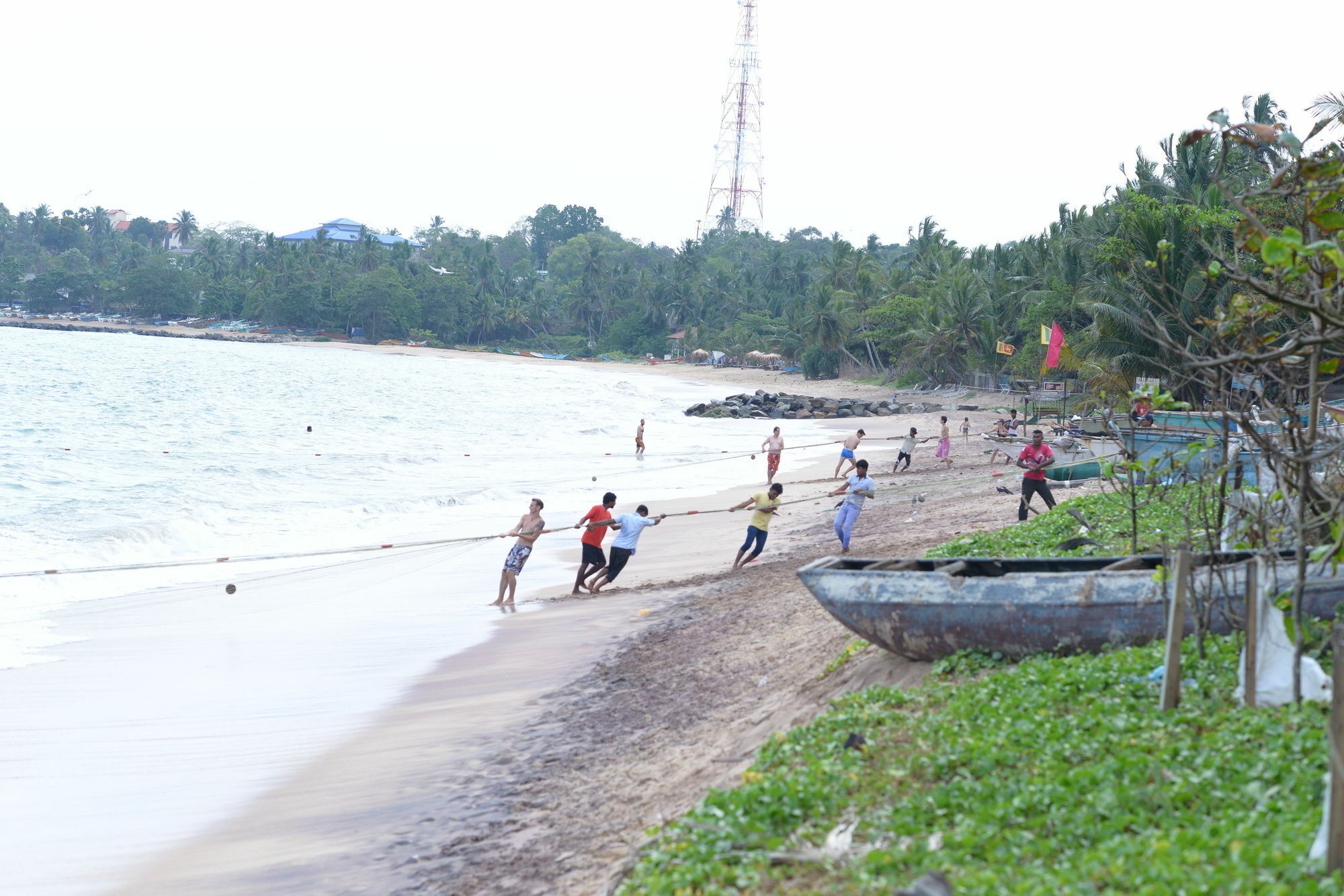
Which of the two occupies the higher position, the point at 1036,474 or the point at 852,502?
the point at 1036,474

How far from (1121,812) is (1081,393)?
34.2 m

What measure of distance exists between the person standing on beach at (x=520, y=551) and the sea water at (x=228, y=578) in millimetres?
365

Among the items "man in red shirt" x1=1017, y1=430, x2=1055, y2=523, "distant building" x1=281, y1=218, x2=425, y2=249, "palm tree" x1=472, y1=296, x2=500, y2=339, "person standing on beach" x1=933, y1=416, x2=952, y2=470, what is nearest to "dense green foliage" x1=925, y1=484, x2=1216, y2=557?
"man in red shirt" x1=1017, y1=430, x2=1055, y2=523

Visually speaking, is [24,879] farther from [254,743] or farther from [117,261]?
[117,261]

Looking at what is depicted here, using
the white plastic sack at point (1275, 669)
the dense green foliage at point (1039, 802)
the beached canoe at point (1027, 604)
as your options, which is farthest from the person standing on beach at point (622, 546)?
the white plastic sack at point (1275, 669)

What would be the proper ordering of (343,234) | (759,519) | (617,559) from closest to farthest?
(617,559)
(759,519)
(343,234)

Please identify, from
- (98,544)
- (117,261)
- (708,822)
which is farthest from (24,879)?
(117,261)

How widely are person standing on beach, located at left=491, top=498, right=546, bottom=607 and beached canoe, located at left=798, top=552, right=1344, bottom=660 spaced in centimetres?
589

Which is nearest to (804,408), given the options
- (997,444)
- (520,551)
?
(997,444)

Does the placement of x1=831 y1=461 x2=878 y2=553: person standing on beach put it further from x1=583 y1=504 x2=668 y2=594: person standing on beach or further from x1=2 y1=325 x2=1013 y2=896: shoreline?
x1=583 y1=504 x2=668 y2=594: person standing on beach

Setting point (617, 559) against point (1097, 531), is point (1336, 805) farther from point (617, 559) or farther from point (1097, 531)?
point (617, 559)

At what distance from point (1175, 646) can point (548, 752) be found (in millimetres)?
4128

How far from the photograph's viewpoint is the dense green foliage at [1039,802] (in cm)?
400

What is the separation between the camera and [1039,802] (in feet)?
15.3
